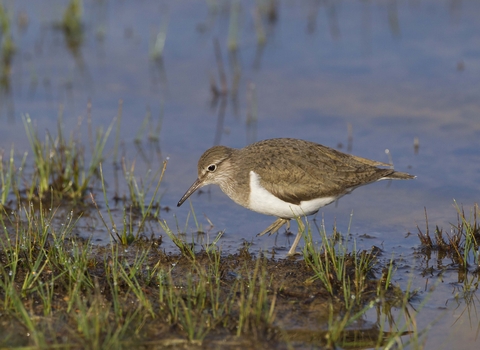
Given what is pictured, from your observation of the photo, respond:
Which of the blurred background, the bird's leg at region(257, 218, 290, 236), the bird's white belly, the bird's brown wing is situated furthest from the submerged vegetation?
the blurred background

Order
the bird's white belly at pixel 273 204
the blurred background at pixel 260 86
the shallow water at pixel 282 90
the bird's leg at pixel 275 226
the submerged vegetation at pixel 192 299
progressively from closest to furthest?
the submerged vegetation at pixel 192 299 → the bird's white belly at pixel 273 204 → the bird's leg at pixel 275 226 → the shallow water at pixel 282 90 → the blurred background at pixel 260 86

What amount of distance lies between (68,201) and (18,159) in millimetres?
1657

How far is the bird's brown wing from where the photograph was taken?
7.87 metres

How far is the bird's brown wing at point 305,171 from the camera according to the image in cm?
787

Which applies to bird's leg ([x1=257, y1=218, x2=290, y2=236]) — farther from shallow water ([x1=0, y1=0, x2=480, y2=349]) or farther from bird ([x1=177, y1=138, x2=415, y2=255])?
shallow water ([x1=0, y1=0, x2=480, y2=349])

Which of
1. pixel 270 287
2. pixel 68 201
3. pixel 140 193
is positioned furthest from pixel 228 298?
pixel 68 201

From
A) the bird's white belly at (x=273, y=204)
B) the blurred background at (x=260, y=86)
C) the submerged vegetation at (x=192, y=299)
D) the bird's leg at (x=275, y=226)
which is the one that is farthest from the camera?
the blurred background at (x=260, y=86)

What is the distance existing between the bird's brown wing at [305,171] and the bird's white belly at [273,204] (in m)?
0.05

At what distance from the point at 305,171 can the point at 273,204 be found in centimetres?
53

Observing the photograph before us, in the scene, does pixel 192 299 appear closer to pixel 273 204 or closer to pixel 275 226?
pixel 273 204

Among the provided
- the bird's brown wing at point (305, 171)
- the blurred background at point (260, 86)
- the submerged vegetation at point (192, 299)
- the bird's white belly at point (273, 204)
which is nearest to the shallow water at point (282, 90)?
the blurred background at point (260, 86)

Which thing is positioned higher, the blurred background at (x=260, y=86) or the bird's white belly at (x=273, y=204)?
the blurred background at (x=260, y=86)

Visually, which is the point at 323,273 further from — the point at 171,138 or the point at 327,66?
the point at 327,66

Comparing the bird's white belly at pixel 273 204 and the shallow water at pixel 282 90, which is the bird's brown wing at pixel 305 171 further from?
the shallow water at pixel 282 90
